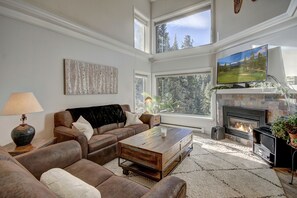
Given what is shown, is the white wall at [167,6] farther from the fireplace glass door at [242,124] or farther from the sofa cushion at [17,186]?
the sofa cushion at [17,186]

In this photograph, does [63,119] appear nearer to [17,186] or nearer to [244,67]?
[17,186]

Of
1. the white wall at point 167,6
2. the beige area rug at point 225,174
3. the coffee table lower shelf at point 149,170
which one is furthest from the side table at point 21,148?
the white wall at point 167,6

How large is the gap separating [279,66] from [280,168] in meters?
1.91

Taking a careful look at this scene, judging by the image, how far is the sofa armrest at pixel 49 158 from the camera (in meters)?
1.51

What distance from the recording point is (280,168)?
254 cm

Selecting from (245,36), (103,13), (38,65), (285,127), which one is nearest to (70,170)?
(38,65)

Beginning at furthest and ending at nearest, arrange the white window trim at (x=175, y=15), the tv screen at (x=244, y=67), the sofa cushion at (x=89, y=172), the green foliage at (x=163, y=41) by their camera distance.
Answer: the green foliage at (x=163, y=41), the white window trim at (x=175, y=15), the tv screen at (x=244, y=67), the sofa cushion at (x=89, y=172)

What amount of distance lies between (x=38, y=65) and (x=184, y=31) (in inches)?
174

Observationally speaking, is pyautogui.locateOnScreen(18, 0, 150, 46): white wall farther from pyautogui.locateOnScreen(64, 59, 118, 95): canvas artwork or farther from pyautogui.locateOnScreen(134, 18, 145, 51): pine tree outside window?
pyautogui.locateOnScreen(64, 59, 118, 95): canvas artwork

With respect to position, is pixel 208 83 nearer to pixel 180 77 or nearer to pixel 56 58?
pixel 180 77

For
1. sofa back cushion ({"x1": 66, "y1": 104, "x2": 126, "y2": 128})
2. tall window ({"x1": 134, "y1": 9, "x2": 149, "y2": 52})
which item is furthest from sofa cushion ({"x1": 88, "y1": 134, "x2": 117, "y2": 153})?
tall window ({"x1": 134, "y1": 9, "x2": 149, "y2": 52})

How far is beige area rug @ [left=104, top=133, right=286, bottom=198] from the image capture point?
6.53 ft

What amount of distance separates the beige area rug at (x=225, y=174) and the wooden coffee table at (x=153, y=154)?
15 centimetres

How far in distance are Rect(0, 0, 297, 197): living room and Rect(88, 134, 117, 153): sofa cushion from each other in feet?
3.38
